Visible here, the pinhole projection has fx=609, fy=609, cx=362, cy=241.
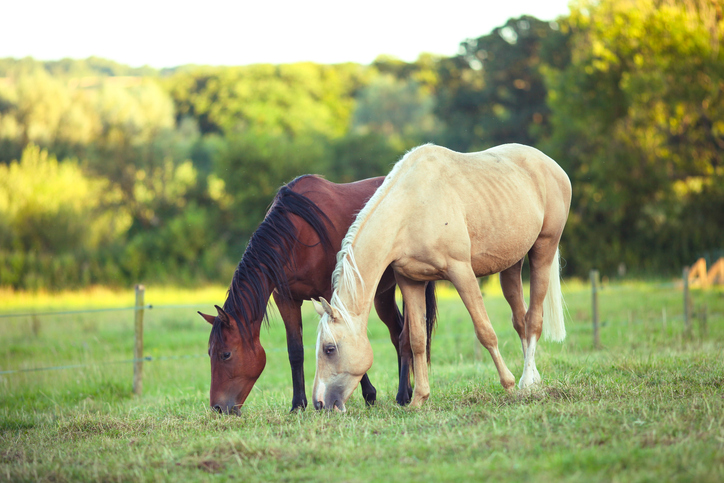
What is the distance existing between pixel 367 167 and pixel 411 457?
26.8 metres

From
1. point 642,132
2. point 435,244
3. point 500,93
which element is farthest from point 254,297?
point 500,93

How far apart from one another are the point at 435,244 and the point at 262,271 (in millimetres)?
1311

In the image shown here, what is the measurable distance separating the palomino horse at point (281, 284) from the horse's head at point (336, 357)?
0.55m

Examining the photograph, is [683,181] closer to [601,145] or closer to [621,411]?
[601,145]

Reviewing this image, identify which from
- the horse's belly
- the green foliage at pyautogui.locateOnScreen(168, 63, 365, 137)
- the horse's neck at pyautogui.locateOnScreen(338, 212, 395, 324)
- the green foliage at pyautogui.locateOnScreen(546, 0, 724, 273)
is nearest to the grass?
the horse's neck at pyautogui.locateOnScreen(338, 212, 395, 324)

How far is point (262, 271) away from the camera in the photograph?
4574mm

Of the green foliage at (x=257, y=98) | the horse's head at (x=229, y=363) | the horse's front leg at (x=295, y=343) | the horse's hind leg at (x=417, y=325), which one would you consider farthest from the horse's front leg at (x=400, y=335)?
the green foliage at (x=257, y=98)

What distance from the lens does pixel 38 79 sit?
2775cm

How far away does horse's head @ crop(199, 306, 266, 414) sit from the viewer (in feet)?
15.0

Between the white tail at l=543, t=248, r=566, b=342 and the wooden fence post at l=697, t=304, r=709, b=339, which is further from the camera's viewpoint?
the wooden fence post at l=697, t=304, r=709, b=339

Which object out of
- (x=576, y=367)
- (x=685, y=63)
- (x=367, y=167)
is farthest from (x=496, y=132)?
(x=576, y=367)

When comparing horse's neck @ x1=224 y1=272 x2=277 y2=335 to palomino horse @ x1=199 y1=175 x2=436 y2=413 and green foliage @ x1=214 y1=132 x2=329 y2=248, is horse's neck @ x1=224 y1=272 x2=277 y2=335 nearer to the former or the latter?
palomino horse @ x1=199 y1=175 x2=436 y2=413

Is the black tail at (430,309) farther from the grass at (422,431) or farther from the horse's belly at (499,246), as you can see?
the horse's belly at (499,246)

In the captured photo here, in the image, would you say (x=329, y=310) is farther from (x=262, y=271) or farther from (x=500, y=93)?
(x=500, y=93)
